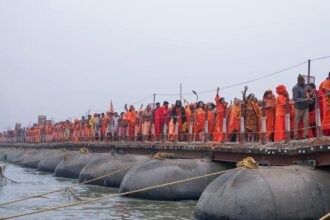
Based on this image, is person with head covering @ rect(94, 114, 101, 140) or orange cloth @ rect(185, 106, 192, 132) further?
person with head covering @ rect(94, 114, 101, 140)

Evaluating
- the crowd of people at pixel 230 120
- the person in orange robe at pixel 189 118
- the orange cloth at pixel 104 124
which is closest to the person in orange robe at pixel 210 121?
the crowd of people at pixel 230 120

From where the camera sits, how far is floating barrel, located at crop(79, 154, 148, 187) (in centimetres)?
2120

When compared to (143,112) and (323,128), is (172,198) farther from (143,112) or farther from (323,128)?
(143,112)

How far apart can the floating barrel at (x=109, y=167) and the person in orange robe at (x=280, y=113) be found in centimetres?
829

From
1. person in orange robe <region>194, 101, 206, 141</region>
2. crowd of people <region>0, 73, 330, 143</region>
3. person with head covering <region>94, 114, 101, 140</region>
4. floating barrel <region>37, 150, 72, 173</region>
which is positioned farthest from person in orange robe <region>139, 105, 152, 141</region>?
floating barrel <region>37, 150, 72, 173</region>

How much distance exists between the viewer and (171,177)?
54.1ft

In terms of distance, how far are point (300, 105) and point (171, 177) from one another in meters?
5.43

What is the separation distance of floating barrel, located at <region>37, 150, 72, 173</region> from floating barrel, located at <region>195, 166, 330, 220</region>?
2244 centimetres

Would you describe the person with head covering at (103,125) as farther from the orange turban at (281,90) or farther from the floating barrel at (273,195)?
the floating barrel at (273,195)

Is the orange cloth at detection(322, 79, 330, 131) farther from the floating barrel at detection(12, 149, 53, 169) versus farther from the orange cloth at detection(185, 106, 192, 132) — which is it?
the floating barrel at detection(12, 149, 53, 169)

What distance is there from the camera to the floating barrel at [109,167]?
69.6 feet

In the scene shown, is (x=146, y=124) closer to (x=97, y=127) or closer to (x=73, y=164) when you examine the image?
(x=73, y=164)

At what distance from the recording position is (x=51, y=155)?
1373 inches

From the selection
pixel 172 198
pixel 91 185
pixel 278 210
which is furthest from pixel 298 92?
pixel 91 185
